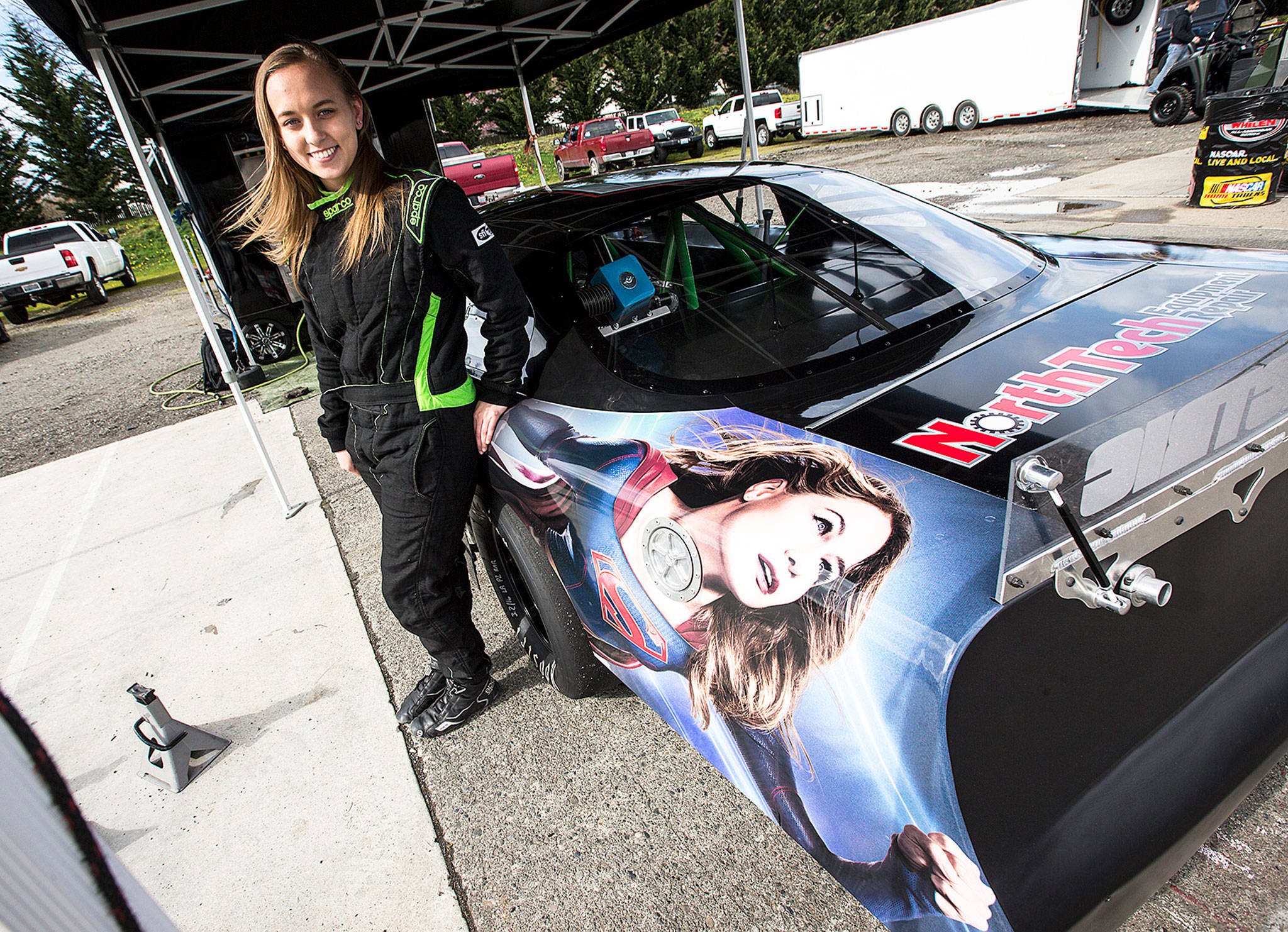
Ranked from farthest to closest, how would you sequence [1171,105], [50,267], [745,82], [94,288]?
[94,288], [50,267], [1171,105], [745,82]

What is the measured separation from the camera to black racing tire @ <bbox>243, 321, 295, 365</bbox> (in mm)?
7543

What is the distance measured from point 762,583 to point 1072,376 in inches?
34.2

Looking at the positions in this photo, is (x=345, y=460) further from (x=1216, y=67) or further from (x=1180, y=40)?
(x=1180, y=40)

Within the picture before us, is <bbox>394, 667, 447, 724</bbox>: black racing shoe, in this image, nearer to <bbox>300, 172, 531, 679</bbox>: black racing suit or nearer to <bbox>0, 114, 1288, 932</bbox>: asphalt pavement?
<bbox>0, 114, 1288, 932</bbox>: asphalt pavement

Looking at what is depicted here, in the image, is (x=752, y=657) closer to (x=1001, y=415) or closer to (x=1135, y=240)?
(x=1001, y=415)

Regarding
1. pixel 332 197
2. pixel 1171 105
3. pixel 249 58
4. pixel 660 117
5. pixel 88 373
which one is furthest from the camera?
pixel 660 117

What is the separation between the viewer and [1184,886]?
1496 millimetres

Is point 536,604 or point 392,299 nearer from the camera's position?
point 392,299

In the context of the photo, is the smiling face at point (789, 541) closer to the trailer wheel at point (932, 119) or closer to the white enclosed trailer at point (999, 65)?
the white enclosed trailer at point (999, 65)

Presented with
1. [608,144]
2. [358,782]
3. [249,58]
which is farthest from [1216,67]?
[358,782]

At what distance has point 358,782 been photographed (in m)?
2.21

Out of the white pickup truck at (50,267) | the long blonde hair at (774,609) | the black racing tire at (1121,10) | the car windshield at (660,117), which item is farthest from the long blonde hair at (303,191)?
the car windshield at (660,117)

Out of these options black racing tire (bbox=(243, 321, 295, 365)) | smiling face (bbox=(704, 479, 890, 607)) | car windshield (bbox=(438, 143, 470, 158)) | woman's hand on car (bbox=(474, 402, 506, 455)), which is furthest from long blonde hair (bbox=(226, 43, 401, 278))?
car windshield (bbox=(438, 143, 470, 158))

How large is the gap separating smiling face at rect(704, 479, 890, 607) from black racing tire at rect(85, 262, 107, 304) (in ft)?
58.7
